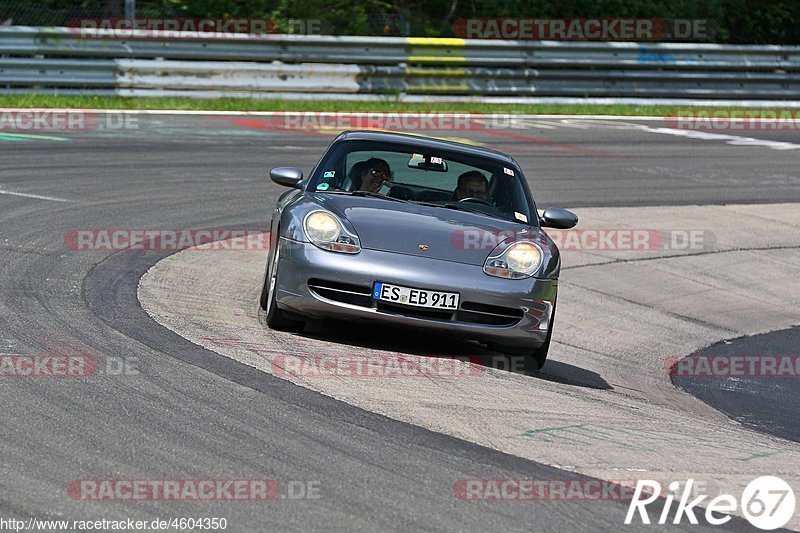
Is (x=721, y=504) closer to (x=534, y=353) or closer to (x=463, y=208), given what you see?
(x=534, y=353)

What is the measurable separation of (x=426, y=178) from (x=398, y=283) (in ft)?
5.34

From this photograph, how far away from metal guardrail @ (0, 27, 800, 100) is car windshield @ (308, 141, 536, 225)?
1253 cm

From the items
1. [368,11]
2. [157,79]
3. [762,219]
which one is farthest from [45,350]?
[368,11]

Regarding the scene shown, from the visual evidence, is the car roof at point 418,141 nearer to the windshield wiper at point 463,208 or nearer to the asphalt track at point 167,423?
the windshield wiper at point 463,208

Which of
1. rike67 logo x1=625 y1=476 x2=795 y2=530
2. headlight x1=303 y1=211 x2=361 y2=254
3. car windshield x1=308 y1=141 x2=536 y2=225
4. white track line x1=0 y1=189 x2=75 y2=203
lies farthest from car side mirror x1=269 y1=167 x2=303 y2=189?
white track line x1=0 y1=189 x2=75 y2=203

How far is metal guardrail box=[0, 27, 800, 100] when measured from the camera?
20406 millimetres

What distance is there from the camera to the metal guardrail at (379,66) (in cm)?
2041

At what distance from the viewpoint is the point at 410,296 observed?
7402mm

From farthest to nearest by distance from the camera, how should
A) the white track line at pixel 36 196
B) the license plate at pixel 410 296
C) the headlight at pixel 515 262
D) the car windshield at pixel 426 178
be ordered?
the white track line at pixel 36 196
the car windshield at pixel 426 178
the headlight at pixel 515 262
the license plate at pixel 410 296

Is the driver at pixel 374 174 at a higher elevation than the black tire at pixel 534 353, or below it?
higher

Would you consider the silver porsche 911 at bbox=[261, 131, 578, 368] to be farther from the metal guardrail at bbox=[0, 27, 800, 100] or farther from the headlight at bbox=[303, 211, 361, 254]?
the metal guardrail at bbox=[0, 27, 800, 100]

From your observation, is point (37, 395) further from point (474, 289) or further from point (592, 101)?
point (592, 101)

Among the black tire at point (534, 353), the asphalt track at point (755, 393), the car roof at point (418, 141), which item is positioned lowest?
the asphalt track at point (755, 393)

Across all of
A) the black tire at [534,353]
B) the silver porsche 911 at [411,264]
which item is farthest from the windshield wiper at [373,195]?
the black tire at [534,353]
